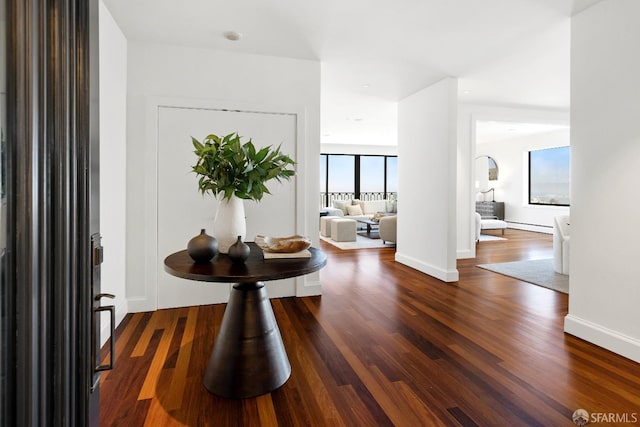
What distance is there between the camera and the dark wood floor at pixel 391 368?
1.60 m

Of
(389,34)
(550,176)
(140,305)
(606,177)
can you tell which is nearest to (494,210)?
(550,176)

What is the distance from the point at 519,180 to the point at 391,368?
29.3 ft

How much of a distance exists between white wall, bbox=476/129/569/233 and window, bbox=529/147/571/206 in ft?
0.49

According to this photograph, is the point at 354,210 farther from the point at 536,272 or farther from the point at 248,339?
the point at 248,339

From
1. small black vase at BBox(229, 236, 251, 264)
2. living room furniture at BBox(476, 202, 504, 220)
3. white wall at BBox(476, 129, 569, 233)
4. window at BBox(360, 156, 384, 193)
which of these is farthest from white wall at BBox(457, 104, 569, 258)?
window at BBox(360, 156, 384, 193)

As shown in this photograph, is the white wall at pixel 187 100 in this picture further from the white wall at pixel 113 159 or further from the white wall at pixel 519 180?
the white wall at pixel 519 180

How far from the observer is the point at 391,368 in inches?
79.4

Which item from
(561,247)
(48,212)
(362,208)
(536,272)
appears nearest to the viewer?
(48,212)

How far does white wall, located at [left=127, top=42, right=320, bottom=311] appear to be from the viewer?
2.98 m

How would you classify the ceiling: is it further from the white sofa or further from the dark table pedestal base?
the white sofa

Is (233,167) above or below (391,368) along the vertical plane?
above

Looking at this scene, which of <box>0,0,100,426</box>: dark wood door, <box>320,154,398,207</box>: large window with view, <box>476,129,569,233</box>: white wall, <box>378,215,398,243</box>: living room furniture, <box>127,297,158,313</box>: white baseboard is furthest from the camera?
<box>320,154,398,207</box>: large window with view

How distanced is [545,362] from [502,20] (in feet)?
8.05

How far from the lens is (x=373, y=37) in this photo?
9.80 feet
